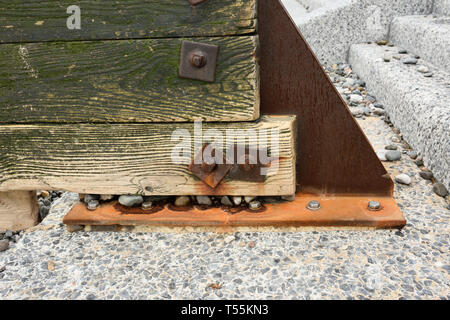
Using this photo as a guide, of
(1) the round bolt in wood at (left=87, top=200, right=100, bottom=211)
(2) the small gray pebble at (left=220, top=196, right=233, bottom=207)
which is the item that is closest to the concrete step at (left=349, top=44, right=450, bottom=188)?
(2) the small gray pebble at (left=220, top=196, right=233, bottom=207)

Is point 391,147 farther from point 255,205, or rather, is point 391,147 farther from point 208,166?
point 208,166

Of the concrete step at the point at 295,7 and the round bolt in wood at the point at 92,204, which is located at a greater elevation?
the concrete step at the point at 295,7

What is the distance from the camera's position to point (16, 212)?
1.75 meters

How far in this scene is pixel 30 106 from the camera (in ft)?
4.95

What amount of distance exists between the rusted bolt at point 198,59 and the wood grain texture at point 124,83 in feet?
0.18

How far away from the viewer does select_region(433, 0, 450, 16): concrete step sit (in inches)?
122

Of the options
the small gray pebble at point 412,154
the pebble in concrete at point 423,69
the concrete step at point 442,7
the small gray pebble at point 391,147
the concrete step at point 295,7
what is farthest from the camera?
the concrete step at point 295,7

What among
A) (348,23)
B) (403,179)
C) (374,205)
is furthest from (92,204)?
(348,23)

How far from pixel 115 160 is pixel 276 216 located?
0.71 m

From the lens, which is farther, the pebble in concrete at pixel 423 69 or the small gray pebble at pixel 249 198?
the pebble in concrete at pixel 423 69

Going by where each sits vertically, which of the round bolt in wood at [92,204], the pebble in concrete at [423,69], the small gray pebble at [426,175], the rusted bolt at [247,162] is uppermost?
the pebble in concrete at [423,69]

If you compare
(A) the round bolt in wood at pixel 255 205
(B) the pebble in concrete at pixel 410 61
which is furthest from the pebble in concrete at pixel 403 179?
(B) the pebble in concrete at pixel 410 61

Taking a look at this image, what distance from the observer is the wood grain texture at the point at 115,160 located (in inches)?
59.1

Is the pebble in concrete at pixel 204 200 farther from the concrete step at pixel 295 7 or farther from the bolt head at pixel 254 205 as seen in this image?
the concrete step at pixel 295 7
